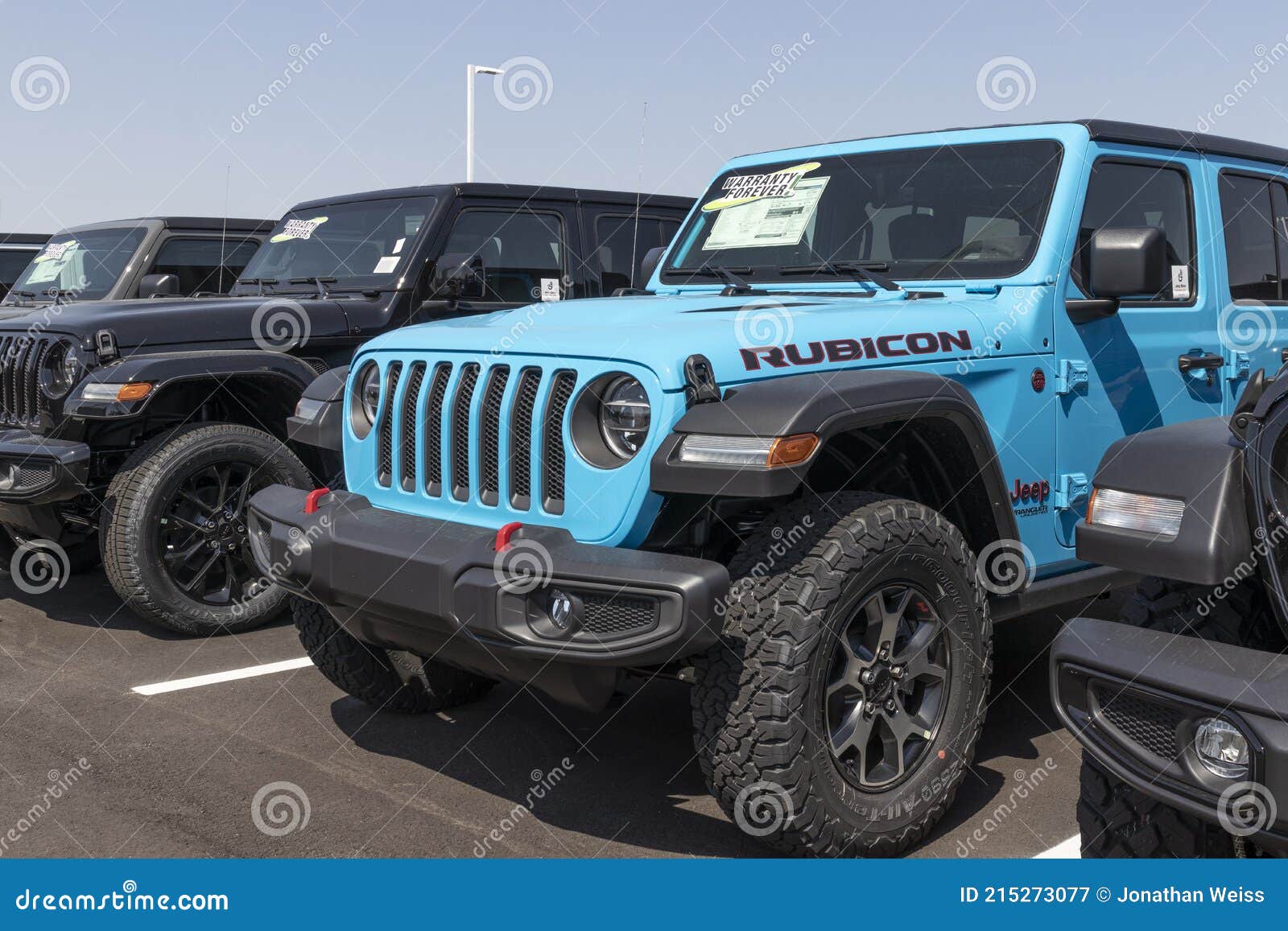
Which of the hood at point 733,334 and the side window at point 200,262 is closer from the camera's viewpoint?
the hood at point 733,334

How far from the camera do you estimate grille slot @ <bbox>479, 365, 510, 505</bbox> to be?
3168 millimetres

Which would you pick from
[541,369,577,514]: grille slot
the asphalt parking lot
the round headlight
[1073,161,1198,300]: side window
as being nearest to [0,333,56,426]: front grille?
the asphalt parking lot

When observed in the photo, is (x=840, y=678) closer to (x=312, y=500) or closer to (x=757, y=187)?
(x=312, y=500)

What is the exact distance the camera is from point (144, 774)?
3.78 meters

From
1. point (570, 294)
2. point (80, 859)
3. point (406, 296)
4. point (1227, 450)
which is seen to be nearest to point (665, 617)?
point (1227, 450)

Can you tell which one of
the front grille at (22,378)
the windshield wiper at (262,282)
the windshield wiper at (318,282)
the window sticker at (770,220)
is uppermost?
the window sticker at (770,220)

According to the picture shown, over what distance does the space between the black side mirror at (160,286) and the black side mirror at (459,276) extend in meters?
1.92

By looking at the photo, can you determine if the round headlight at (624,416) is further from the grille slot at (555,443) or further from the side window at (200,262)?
the side window at (200,262)

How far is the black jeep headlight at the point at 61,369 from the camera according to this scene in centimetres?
519

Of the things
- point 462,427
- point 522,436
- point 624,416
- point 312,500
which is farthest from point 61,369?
point 624,416

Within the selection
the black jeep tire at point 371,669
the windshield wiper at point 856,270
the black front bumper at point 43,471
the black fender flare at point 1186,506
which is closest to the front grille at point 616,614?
the black fender flare at point 1186,506

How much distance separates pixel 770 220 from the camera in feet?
14.4

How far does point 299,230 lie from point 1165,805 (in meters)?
5.54

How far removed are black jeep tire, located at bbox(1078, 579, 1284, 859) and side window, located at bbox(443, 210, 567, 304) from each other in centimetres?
440
